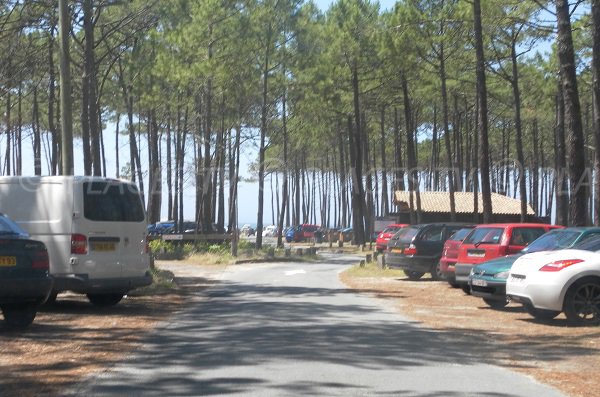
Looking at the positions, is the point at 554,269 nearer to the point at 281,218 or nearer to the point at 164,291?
the point at 164,291

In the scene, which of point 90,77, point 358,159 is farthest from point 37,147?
point 90,77

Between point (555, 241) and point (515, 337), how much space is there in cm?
343

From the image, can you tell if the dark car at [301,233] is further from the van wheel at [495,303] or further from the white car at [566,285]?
the white car at [566,285]

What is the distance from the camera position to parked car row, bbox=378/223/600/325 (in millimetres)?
12656

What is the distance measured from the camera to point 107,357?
987cm

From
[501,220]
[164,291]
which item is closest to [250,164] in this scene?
[501,220]

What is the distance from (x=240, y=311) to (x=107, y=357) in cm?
528

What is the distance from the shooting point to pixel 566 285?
1258 cm

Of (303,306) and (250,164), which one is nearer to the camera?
(303,306)

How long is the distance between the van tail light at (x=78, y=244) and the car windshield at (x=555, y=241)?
7.56 meters

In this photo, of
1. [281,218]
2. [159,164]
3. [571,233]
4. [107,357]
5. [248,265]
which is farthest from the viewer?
[281,218]

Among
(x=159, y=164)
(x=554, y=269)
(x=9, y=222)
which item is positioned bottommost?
(x=554, y=269)

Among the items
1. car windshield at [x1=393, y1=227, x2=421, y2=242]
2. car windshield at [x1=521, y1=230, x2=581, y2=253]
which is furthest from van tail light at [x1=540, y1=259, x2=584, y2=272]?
car windshield at [x1=393, y1=227, x2=421, y2=242]

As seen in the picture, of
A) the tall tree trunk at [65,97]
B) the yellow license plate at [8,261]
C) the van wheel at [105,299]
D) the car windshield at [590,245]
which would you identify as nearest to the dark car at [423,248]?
the car windshield at [590,245]
